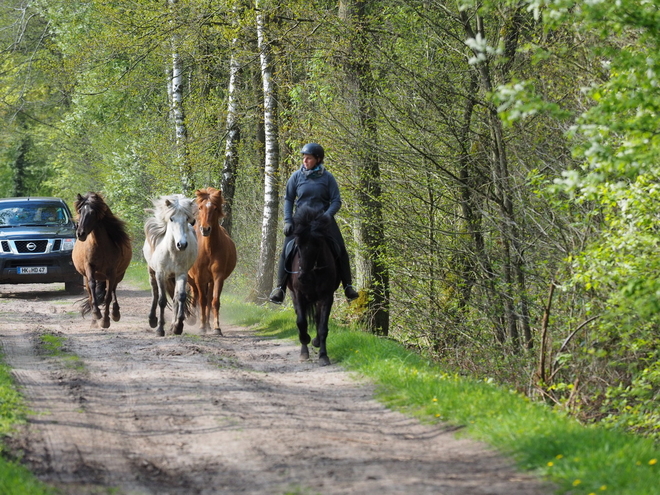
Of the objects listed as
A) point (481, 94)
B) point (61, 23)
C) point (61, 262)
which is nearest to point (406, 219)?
point (481, 94)

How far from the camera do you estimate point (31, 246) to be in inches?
798

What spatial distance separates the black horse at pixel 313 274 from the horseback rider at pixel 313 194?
0.13 metres

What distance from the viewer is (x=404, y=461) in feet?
19.7

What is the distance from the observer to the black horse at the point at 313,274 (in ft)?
34.3

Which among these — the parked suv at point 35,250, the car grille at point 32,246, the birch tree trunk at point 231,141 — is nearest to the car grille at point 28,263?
the parked suv at point 35,250

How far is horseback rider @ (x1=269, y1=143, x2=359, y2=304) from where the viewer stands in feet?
35.8

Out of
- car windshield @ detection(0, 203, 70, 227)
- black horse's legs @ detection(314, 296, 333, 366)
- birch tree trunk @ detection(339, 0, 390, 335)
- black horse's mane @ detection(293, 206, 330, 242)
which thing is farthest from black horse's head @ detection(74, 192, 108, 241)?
car windshield @ detection(0, 203, 70, 227)

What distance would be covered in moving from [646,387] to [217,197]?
775 cm

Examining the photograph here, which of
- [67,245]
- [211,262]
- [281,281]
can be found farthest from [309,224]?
[67,245]

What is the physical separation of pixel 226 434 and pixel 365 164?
7.65 m

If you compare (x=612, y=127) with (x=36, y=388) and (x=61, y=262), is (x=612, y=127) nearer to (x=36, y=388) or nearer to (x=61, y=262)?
(x=36, y=388)

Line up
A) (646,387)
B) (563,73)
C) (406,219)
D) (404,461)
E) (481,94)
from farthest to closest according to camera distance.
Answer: (406,219) < (481,94) < (563,73) < (646,387) < (404,461)

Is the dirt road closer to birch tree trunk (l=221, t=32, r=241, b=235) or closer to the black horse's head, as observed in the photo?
the black horse's head

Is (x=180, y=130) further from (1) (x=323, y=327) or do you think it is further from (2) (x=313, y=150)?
(1) (x=323, y=327)
